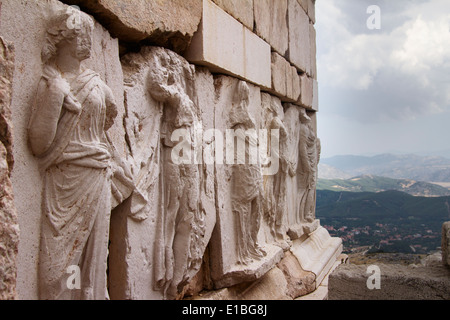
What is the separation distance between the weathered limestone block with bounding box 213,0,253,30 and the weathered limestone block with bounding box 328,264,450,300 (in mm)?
3311

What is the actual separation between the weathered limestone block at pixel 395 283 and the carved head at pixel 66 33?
2850 mm

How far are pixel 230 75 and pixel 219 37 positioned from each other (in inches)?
21.8

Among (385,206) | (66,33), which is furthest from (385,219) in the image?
(66,33)

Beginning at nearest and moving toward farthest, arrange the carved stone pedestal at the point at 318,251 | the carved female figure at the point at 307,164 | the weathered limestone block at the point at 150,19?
the weathered limestone block at the point at 150,19 < the carved stone pedestal at the point at 318,251 < the carved female figure at the point at 307,164

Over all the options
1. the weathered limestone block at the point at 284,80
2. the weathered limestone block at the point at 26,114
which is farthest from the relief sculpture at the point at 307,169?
the weathered limestone block at the point at 26,114

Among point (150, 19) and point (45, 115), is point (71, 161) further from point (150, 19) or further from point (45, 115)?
point (150, 19)

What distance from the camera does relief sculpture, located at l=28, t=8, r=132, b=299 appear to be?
2.34 metres

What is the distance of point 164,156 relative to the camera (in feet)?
12.0

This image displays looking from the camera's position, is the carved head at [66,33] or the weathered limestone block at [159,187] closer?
the carved head at [66,33]

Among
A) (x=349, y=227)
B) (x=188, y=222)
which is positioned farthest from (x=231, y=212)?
(x=349, y=227)

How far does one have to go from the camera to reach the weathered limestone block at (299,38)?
7.42m

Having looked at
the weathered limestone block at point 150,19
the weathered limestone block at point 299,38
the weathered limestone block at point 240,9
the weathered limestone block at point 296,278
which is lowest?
the weathered limestone block at point 296,278

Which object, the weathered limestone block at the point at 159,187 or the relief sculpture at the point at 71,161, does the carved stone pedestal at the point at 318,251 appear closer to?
the weathered limestone block at the point at 159,187

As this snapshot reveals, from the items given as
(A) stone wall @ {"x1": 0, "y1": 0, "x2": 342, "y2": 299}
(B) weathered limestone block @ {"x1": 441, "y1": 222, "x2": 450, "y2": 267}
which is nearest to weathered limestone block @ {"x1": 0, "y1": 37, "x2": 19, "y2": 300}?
(A) stone wall @ {"x1": 0, "y1": 0, "x2": 342, "y2": 299}
